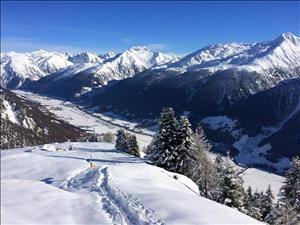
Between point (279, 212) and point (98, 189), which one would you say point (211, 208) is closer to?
point (98, 189)

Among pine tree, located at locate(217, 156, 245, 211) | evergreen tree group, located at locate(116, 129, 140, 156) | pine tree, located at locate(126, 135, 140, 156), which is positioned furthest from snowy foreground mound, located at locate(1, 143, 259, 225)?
evergreen tree group, located at locate(116, 129, 140, 156)

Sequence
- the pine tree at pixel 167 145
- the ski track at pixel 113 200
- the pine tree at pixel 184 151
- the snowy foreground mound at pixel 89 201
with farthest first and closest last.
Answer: the pine tree at pixel 167 145 < the pine tree at pixel 184 151 < the ski track at pixel 113 200 < the snowy foreground mound at pixel 89 201

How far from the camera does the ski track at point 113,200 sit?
24781mm

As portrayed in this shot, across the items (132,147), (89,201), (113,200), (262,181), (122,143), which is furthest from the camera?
(262,181)

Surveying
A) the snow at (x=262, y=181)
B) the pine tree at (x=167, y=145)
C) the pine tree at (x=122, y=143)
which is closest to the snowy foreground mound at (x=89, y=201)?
the pine tree at (x=167, y=145)

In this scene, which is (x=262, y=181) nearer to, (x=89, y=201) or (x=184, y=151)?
(x=184, y=151)

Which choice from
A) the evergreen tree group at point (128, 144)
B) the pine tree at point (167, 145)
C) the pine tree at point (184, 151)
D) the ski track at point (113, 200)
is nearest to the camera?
the ski track at point (113, 200)

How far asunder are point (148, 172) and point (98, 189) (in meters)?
18.3

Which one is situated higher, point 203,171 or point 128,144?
point 203,171

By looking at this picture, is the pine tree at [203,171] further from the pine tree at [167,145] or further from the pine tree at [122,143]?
the pine tree at [122,143]

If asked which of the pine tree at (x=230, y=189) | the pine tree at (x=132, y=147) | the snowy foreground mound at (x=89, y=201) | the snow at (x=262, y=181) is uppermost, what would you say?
the snowy foreground mound at (x=89, y=201)

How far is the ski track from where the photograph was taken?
24.8 meters

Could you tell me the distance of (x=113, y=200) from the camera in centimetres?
2998

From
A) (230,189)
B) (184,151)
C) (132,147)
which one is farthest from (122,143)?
(230,189)
